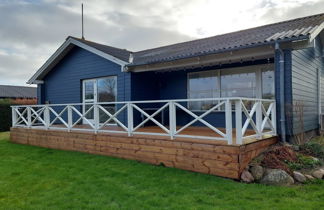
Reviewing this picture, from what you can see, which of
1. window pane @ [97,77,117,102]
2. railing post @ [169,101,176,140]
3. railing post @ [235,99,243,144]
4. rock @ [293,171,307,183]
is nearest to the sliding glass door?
window pane @ [97,77,117,102]

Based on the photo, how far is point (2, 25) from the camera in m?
11.2

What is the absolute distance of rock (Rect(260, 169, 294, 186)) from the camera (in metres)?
3.60

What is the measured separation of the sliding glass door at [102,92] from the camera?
838 centimetres

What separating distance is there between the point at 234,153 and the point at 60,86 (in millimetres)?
8535

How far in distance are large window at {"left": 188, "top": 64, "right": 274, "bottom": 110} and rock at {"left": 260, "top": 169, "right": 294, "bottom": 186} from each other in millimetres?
3146

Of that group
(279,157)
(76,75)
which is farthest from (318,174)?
(76,75)

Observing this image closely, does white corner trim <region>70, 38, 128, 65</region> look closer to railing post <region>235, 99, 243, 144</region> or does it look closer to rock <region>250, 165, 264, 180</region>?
railing post <region>235, 99, 243, 144</region>

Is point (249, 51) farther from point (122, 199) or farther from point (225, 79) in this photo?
point (122, 199)

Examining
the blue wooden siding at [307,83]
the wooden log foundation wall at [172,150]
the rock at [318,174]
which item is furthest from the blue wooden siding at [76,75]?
the rock at [318,174]

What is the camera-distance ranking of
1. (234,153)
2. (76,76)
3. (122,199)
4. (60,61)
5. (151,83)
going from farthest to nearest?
(60,61)
(76,76)
(151,83)
(234,153)
(122,199)

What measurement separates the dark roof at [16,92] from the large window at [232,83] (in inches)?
912

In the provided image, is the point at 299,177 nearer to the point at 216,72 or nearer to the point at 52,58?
the point at 216,72

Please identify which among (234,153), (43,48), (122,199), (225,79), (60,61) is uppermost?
(43,48)

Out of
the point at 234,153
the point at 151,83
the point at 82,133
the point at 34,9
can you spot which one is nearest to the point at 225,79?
the point at 151,83
